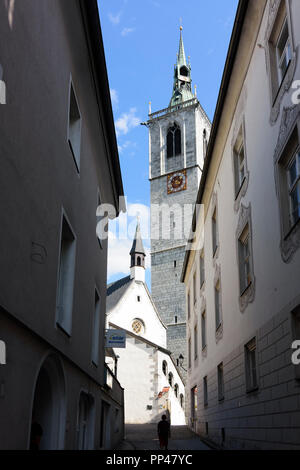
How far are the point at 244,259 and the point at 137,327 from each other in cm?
3748

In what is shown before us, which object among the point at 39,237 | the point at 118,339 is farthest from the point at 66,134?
the point at 118,339

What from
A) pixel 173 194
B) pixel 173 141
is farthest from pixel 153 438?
pixel 173 141

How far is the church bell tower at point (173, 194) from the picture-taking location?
54403 mm

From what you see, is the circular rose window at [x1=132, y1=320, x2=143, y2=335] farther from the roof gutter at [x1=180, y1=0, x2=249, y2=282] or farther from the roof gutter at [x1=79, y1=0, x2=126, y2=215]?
the roof gutter at [x1=79, y1=0, x2=126, y2=215]

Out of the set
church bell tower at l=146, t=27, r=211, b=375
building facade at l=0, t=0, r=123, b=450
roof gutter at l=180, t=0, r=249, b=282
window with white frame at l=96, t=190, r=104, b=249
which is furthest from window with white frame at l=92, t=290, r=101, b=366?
church bell tower at l=146, t=27, r=211, b=375

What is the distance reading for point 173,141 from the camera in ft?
213

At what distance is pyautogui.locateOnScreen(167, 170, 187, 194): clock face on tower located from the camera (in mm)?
60812

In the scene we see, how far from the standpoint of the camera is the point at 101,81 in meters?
11.7

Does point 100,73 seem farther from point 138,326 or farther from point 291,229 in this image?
point 138,326

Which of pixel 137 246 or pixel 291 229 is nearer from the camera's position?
pixel 291 229

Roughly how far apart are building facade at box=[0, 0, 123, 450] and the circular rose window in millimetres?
36827

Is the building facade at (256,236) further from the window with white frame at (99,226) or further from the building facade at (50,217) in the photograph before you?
the window with white frame at (99,226)

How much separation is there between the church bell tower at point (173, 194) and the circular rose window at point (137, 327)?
4279mm

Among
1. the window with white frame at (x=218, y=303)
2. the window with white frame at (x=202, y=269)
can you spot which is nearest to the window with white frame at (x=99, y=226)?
the window with white frame at (x=218, y=303)
